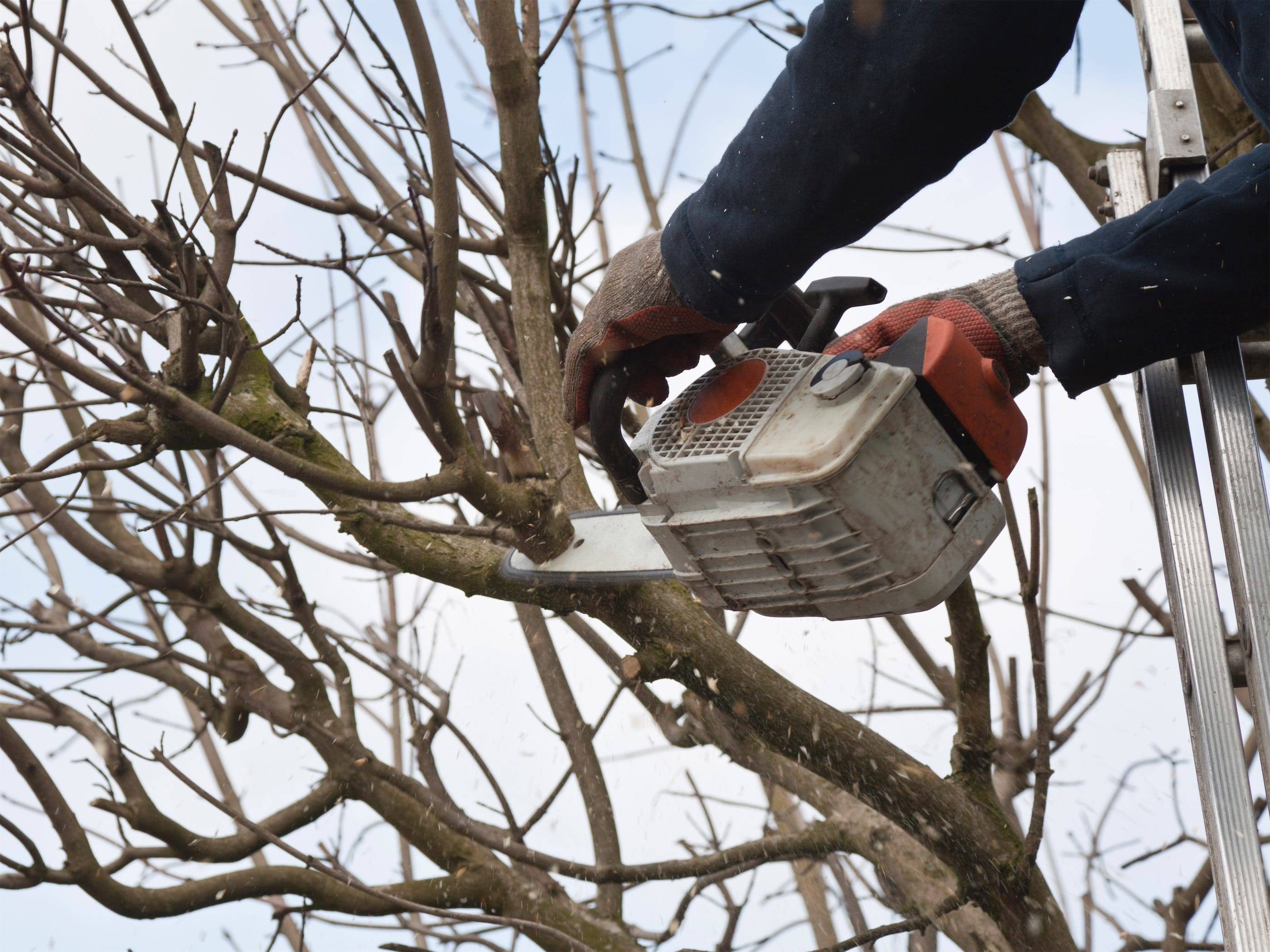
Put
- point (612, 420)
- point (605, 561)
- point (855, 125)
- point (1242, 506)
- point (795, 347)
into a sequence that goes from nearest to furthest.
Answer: point (855, 125) → point (1242, 506) → point (612, 420) → point (795, 347) → point (605, 561)

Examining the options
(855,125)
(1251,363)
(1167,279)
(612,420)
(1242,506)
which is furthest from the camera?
(612,420)

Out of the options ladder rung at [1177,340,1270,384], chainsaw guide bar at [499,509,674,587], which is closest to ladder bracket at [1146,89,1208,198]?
ladder rung at [1177,340,1270,384]

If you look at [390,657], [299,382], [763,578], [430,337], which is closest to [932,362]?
[763,578]

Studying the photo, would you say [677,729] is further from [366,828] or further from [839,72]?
[839,72]

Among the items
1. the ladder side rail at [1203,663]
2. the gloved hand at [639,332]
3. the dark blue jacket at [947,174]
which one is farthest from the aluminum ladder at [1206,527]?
the gloved hand at [639,332]

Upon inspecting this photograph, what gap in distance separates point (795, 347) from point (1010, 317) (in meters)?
0.37

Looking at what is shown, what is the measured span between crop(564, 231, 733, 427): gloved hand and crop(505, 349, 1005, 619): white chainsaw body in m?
0.08

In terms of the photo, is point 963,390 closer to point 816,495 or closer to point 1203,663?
point 816,495

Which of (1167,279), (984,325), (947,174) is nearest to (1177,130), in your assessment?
(1167,279)

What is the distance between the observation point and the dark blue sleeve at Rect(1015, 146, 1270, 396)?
1520 mm

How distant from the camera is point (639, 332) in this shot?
168 centimetres

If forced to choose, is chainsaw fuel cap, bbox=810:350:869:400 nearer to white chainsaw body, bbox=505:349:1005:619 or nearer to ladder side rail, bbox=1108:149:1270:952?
white chainsaw body, bbox=505:349:1005:619

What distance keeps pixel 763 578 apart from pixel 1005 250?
2.22m

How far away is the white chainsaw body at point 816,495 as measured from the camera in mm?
1497
